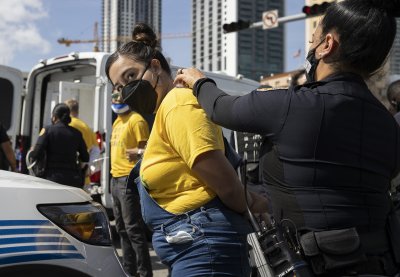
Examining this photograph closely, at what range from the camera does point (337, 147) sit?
67.0 inches

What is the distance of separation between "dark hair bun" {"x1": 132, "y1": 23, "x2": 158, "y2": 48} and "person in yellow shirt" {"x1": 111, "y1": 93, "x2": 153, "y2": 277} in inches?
99.2

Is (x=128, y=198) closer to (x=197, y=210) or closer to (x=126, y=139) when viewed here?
(x=126, y=139)

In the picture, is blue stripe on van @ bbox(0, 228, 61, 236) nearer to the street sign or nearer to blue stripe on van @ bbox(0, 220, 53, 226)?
blue stripe on van @ bbox(0, 220, 53, 226)

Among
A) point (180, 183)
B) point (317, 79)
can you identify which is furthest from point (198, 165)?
point (317, 79)

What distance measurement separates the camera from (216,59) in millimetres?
47281

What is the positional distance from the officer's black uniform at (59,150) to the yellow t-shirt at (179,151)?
440 centimetres

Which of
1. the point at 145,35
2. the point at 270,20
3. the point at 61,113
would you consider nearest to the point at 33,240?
the point at 145,35

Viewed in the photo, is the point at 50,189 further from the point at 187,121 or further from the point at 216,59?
the point at 216,59

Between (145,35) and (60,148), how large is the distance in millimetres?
3882

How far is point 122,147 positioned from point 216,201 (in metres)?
3.53

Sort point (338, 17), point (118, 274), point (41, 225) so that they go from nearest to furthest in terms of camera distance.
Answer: point (338, 17) < point (41, 225) < point (118, 274)

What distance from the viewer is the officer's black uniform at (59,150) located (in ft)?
21.0

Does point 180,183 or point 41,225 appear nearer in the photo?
point 180,183

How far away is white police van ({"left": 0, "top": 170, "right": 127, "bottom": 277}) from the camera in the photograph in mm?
2314
